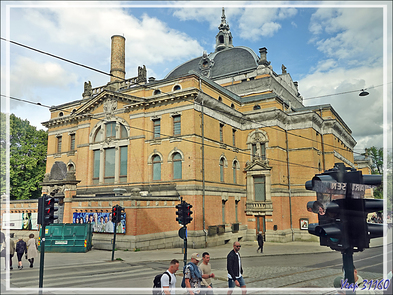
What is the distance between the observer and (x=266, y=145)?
32938mm

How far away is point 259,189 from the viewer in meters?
32.9

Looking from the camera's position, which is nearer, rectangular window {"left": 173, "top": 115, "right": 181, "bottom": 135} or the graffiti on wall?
the graffiti on wall

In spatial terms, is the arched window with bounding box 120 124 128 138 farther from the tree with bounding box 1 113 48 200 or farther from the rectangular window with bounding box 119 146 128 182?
the tree with bounding box 1 113 48 200

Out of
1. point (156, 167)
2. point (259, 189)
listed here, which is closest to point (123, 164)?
point (156, 167)

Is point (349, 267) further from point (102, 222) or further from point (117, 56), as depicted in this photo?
point (117, 56)

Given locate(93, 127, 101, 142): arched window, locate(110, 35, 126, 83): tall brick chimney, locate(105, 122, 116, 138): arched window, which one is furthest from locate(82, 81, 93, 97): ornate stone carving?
locate(105, 122, 116, 138): arched window

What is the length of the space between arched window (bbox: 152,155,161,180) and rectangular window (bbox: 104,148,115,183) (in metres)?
4.47

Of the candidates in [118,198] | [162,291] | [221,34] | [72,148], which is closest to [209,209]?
[118,198]

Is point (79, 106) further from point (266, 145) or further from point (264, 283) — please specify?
point (264, 283)

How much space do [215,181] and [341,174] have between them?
74.5 feet

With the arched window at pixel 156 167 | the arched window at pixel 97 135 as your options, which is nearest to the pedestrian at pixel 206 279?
the arched window at pixel 156 167

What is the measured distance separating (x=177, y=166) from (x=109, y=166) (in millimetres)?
7454

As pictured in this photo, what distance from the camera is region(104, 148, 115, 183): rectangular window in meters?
30.8

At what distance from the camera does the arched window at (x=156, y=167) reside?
1129 inches
